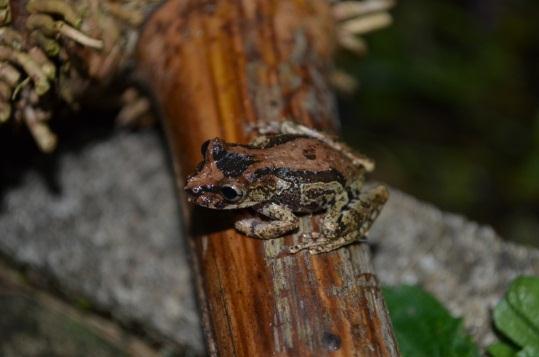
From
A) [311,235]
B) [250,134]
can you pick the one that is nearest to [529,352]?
[311,235]

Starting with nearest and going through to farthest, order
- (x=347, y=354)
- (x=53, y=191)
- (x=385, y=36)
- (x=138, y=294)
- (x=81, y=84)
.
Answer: (x=347, y=354), (x=81, y=84), (x=138, y=294), (x=53, y=191), (x=385, y=36)

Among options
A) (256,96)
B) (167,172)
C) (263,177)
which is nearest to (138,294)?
(167,172)

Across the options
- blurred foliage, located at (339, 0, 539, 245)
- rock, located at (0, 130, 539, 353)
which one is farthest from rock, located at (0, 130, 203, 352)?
blurred foliage, located at (339, 0, 539, 245)

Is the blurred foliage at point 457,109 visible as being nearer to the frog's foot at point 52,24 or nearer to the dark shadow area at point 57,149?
the dark shadow area at point 57,149

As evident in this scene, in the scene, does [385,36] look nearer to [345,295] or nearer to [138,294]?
[138,294]

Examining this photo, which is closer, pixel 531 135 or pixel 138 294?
pixel 138 294
